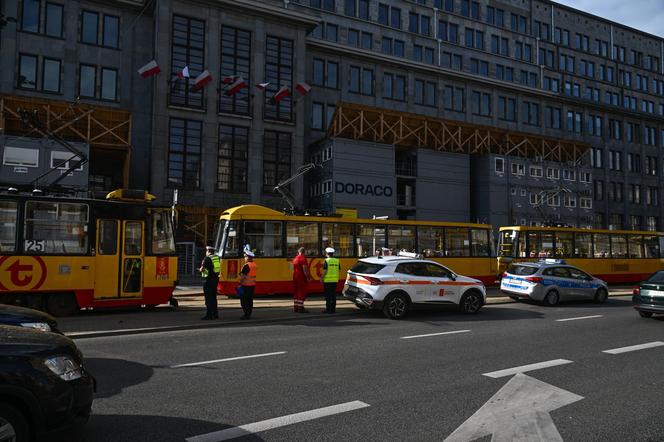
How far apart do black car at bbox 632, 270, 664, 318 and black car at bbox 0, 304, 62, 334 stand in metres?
13.1

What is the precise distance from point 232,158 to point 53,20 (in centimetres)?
1457

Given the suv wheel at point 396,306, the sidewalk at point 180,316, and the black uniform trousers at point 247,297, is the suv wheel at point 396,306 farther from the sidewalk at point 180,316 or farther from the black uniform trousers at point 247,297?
the black uniform trousers at point 247,297

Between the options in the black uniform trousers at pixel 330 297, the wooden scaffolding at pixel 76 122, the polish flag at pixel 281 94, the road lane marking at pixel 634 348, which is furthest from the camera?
the polish flag at pixel 281 94

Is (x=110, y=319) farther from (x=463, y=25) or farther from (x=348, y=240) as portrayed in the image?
(x=463, y=25)

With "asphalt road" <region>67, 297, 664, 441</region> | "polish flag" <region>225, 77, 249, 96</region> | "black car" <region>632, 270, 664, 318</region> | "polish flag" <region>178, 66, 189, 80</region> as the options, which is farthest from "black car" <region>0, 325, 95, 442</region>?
"polish flag" <region>225, 77, 249, 96</region>

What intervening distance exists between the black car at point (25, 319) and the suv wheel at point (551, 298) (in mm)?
14563

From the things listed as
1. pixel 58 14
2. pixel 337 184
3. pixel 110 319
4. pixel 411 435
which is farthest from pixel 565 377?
pixel 58 14

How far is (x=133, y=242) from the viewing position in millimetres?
13328

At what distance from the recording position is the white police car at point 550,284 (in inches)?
647

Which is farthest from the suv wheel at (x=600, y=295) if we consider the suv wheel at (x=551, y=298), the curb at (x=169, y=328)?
the curb at (x=169, y=328)

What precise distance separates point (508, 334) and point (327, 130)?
3013cm

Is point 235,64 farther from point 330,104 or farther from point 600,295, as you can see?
point 600,295

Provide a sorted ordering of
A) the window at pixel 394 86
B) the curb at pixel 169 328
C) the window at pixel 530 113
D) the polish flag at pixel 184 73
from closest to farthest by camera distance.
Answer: the curb at pixel 169 328, the polish flag at pixel 184 73, the window at pixel 394 86, the window at pixel 530 113

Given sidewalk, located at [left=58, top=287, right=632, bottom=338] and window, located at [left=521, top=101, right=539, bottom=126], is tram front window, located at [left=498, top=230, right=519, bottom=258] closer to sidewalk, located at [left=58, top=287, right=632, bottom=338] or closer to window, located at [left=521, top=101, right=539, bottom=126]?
sidewalk, located at [left=58, top=287, right=632, bottom=338]
